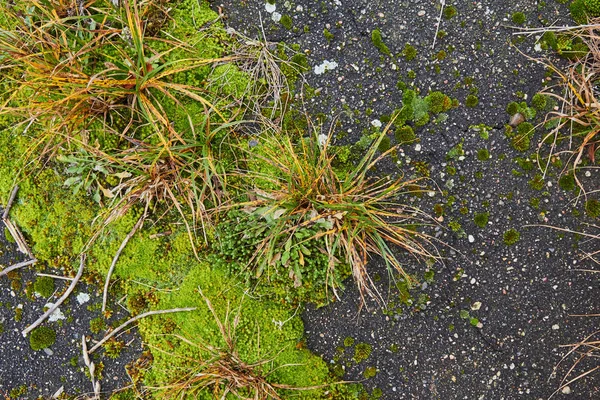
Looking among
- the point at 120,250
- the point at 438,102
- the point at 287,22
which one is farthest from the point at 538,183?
the point at 120,250

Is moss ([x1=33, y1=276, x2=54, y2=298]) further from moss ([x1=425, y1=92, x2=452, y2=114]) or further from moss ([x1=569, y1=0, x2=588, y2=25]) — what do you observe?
moss ([x1=569, y1=0, x2=588, y2=25])

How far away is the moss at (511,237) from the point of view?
3.14 meters

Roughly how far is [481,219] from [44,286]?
3060 mm

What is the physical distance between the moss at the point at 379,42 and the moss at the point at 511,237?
4.85 feet

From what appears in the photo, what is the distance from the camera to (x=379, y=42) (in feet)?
10.5

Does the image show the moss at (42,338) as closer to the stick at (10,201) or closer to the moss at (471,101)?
the stick at (10,201)

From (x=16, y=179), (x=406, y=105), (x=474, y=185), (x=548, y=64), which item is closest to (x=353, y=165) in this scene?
(x=406, y=105)

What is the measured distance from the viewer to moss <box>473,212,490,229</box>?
315cm

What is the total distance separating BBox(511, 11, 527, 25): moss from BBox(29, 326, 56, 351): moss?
12.6 ft

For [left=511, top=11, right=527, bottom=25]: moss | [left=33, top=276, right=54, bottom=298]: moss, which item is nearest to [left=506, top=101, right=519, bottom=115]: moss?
[left=511, top=11, right=527, bottom=25]: moss

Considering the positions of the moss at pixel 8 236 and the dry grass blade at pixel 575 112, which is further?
the moss at pixel 8 236

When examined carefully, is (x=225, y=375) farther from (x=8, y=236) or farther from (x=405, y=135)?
(x=405, y=135)

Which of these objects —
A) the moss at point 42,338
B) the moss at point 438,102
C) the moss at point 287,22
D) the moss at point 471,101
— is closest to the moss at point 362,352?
the moss at point 438,102

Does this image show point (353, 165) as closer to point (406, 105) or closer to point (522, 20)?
point (406, 105)
